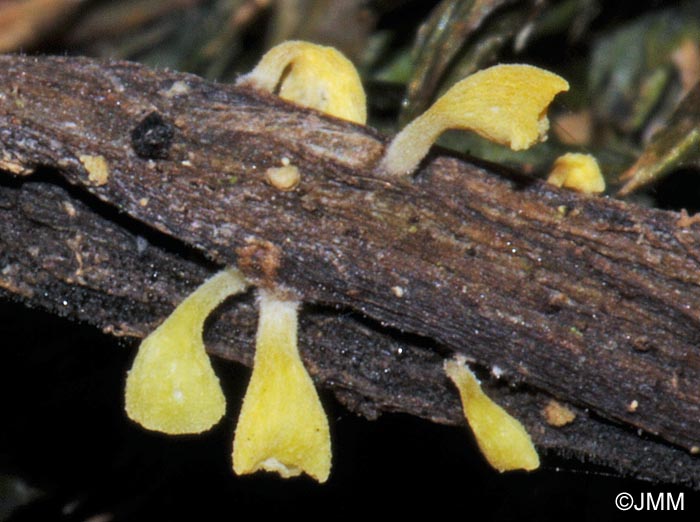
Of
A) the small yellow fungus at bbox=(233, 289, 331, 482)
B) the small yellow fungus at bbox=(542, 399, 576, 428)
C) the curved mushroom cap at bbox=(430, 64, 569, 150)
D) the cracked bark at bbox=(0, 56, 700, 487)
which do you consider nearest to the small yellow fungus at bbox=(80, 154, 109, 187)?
the cracked bark at bbox=(0, 56, 700, 487)

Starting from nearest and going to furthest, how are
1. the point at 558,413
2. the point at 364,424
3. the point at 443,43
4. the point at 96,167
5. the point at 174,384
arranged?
the point at 174,384 → the point at 96,167 → the point at 558,413 → the point at 364,424 → the point at 443,43

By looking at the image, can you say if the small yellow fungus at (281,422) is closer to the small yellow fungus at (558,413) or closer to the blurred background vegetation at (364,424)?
the small yellow fungus at (558,413)

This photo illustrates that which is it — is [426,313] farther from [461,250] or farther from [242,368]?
[242,368]

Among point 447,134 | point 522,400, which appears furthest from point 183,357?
point 447,134

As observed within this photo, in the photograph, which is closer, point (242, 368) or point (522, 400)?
point (522, 400)

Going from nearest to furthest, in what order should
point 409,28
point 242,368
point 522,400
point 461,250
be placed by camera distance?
1. point 461,250
2. point 522,400
3. point 242,368
4. point 409,28

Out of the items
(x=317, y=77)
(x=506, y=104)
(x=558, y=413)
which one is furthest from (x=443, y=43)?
(x=558, y=413)

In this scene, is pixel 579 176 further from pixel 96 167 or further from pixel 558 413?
pixel 96 167
